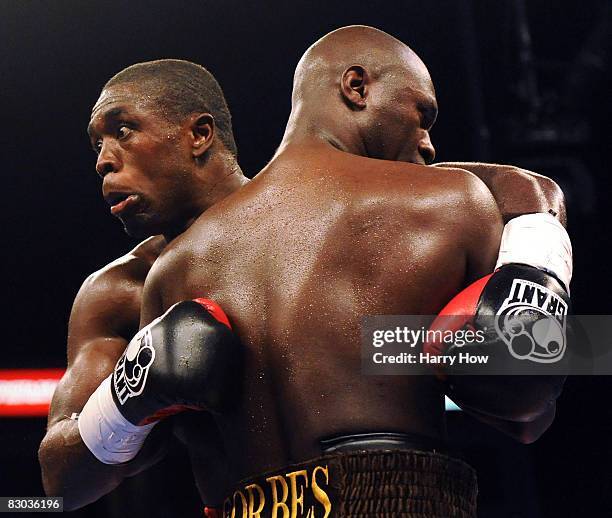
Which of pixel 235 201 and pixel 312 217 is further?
pixel 235 201

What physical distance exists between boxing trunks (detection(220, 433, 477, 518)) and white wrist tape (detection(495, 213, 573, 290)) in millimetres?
325

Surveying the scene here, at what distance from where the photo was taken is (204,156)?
2043 millimetres

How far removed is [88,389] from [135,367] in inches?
13.5

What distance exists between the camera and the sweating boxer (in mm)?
1862

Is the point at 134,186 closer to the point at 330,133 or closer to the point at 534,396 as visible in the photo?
the point at 330,133

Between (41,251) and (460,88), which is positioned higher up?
(460,88)

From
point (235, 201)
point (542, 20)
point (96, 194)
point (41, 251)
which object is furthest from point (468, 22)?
point (235, 201)

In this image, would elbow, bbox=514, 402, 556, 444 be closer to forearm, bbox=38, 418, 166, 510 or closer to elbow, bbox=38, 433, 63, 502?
forearm, bbox=38, 418, 166, 510

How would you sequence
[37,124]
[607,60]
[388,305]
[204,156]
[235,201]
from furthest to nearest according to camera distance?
[37,124]
[607,60]
[204,156]
[235,201]
[388,305]

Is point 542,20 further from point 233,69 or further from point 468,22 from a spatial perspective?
point 233,69

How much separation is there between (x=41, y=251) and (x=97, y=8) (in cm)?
113

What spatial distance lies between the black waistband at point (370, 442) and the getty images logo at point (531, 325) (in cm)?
21

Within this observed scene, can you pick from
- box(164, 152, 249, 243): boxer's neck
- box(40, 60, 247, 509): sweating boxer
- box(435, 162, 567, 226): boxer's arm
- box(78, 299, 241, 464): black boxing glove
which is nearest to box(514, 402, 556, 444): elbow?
box(435, 162, 567, 226): boxer's arm

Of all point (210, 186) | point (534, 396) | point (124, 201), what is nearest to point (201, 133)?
point (210, 186)
